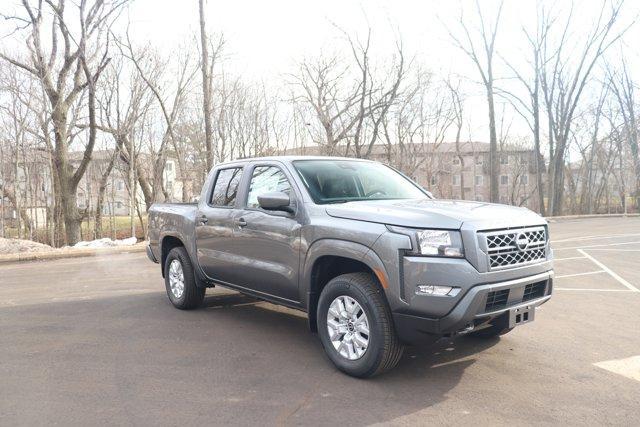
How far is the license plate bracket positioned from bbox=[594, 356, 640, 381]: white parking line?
2.99 ft

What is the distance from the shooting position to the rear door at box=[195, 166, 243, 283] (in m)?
5.61

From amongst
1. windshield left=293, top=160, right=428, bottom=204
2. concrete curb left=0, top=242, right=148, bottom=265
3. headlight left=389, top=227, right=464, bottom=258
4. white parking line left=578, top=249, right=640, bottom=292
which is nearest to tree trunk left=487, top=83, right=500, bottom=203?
white parking line left=578, top=249, right=640, bottom=292

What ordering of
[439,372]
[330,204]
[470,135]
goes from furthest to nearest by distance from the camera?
[470,135] < [330,204] < [439,372]

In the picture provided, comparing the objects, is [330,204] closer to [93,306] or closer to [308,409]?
[308,409]

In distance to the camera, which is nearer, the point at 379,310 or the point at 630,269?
the point at 379,310

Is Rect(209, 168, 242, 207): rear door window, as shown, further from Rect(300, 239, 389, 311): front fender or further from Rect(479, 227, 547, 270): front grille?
Rect(479, 227, 547, 270): front grille

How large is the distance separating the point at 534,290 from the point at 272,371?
7.40 feet

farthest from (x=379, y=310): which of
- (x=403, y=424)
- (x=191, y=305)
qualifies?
(x=191, y=305)

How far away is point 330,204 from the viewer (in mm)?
4582

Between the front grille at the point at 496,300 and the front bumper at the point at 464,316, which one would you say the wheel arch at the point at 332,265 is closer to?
the front bumper at the point at 464,316

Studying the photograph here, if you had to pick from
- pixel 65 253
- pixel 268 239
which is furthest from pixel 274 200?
pixel 65 253

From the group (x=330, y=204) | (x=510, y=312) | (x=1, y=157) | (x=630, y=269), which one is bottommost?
(x=630, y=269)

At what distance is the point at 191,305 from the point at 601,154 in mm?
53900

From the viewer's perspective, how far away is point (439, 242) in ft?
12.2
